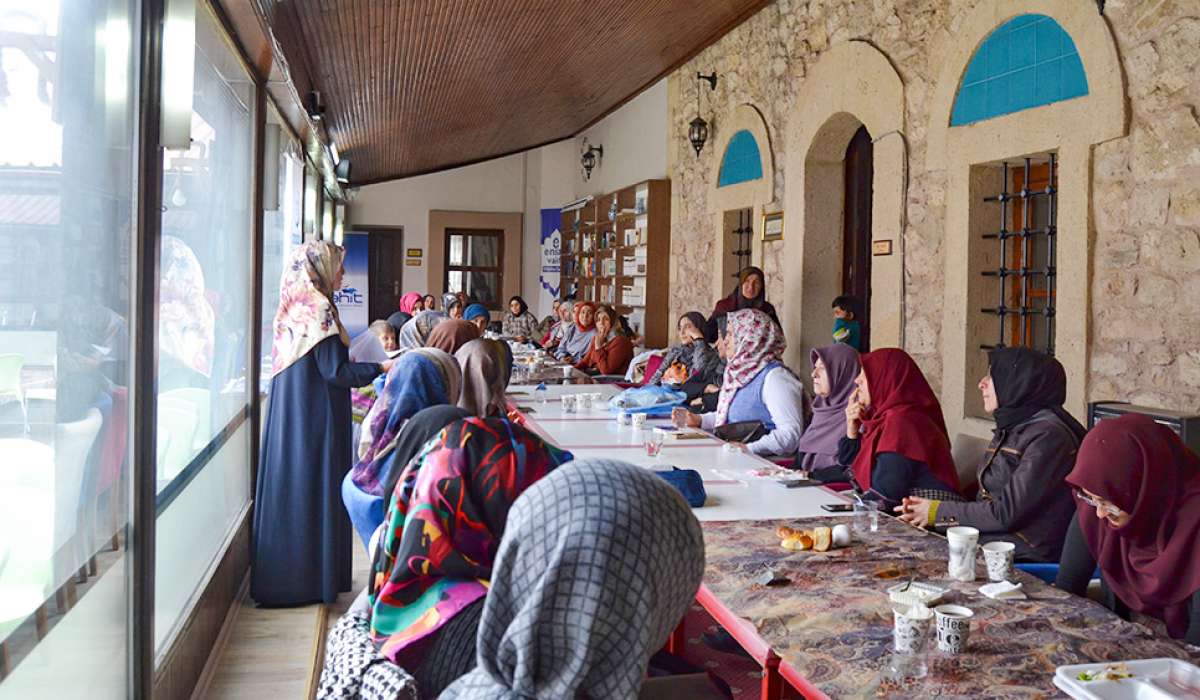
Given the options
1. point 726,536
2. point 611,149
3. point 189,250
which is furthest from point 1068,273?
point 611,149

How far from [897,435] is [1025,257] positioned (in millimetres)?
2200

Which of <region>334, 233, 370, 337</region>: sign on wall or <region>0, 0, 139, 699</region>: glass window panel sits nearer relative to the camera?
<region>0, 0, 139, 699</region>: glass window panel

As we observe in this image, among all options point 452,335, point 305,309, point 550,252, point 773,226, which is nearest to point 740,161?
point 773,226

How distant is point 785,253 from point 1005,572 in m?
5.86

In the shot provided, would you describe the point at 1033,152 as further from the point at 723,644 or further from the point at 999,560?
the point at 999,560

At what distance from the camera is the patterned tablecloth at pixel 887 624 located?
1.76m

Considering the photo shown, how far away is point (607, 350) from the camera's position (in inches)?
362

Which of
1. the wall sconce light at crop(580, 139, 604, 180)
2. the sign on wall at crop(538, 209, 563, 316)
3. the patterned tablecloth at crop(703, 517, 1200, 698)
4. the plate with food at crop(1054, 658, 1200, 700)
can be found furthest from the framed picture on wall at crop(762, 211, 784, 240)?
the sign on wall at crop(538, 209, 563, 316)

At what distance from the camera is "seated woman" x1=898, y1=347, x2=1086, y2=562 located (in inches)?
123

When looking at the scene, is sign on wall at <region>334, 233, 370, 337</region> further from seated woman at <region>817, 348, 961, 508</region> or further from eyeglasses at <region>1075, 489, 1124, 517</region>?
eyeglasses at <region>1075, 489, 1124, 517</region>

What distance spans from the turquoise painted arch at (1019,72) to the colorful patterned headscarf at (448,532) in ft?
12.5

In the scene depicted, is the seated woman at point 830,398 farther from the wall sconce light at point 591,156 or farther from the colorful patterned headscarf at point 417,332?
the wall sconce light at point 591,156

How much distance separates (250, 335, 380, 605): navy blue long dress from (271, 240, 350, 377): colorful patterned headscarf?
0.15 feet

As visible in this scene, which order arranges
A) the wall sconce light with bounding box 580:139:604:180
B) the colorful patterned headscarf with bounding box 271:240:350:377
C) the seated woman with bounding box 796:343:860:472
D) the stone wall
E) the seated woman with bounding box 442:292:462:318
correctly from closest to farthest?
the stone wall, the colorful patterned headscarf with bounding box 271:240:350:377, the seated woman with bounding box 796:343:860:472, the seated woman with bounding box 442:292:462:318, the wall sconce light with bounding box 580:139:604:180
